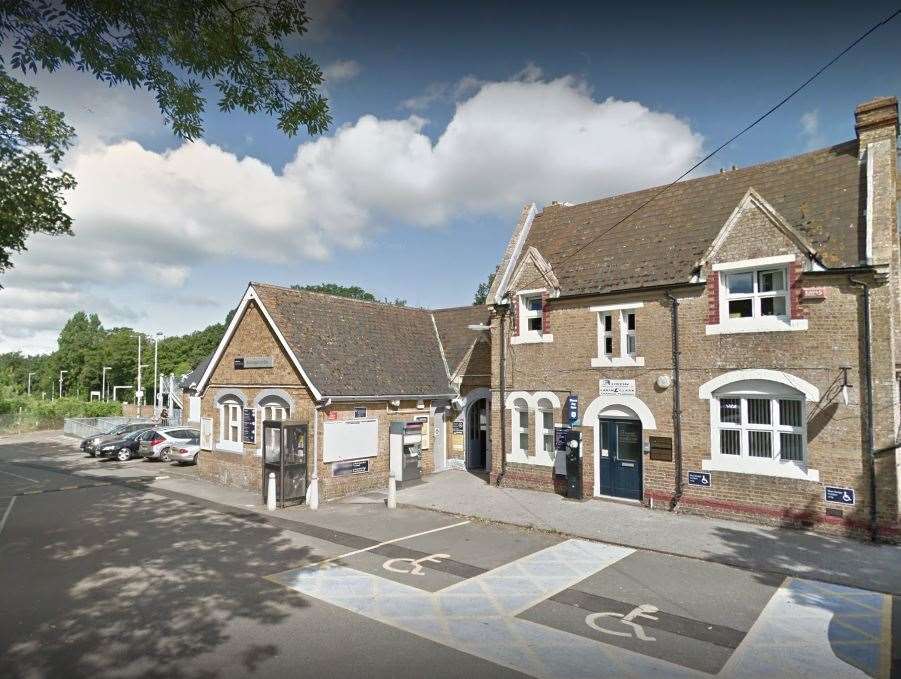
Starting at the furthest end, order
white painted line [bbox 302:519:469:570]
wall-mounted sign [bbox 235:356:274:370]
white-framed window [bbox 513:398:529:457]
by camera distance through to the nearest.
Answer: wall-mounted sign [bbox 235:356:274:370] → white-framed window [bbox 513:398:529:457] → white painted line [bbox 302:519:469:570]

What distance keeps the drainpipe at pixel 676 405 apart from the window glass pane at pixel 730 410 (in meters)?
1.01

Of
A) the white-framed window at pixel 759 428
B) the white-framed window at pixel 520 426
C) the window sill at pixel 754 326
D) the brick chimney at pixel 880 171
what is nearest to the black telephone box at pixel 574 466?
the white-framed window at pixel 520 426

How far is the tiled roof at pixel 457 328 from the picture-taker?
76.6 ft

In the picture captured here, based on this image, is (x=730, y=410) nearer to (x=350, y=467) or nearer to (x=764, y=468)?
(x=764, y=468)

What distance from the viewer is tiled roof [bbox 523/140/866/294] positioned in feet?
44.6

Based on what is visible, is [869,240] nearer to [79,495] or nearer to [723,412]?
[723,412]

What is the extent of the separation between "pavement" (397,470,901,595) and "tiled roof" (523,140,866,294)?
6.14 meters

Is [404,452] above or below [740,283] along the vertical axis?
below

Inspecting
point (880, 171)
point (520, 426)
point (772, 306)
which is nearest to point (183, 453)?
point (520, 426)

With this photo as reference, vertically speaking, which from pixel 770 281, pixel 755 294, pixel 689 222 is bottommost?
pixel 755 294

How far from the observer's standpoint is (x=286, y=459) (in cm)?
1650

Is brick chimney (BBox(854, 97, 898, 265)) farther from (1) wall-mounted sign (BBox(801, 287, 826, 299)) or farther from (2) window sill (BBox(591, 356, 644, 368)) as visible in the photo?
(2) window sill (BBox(591, 356, 644, 368))

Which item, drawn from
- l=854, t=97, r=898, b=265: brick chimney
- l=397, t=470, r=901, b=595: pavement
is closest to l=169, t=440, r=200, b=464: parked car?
l=397, t=470, r=901, b=595: pavement

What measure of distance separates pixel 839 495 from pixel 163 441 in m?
27.4
